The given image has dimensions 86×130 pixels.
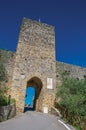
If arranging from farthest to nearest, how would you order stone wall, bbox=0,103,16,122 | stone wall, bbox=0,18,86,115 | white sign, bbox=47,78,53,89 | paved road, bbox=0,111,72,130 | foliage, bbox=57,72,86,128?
white sign, bbox=47,78,53,89 < stone wall, bbox=0,18,86,115 < foliage, bbox=57,72,86,128 < stone wall, bbox=0,103,16,122 < paved road, bbox=0,111,72,130

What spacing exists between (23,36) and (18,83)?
528 centimetres

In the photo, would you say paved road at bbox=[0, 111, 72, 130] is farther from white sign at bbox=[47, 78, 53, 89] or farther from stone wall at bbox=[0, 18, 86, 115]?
white sign at bbox=[47, 78, 53, 89]

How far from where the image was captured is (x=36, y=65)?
17141 mm

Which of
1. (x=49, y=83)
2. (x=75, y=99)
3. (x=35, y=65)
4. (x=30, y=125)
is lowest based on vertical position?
(x=30, y=125)

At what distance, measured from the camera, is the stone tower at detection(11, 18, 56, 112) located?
16031 millimetres

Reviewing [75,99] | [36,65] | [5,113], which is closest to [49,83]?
[36,65]

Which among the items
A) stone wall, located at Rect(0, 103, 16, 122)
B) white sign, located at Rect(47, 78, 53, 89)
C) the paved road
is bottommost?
the paved road

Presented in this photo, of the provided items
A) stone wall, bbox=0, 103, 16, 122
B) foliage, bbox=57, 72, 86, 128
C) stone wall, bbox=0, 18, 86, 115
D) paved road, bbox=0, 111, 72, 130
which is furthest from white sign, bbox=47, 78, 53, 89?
paved road, bbox=0, 111, 72, 130

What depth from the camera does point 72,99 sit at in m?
11.6

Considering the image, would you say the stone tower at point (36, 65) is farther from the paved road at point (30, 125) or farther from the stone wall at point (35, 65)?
the paved road at point (30, 125)

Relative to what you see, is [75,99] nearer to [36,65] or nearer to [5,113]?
[5,113]

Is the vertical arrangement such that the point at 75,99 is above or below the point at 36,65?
below

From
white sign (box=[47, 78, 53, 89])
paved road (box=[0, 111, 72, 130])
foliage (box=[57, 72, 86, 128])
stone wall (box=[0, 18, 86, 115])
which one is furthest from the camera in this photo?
white sign (box=[47, 78, 53, 89])

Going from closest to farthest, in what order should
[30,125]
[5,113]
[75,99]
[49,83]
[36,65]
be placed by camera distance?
1. [30,125]
2. [5,113]
3. [75,99]
4. [49,83]
5. [36,65]
